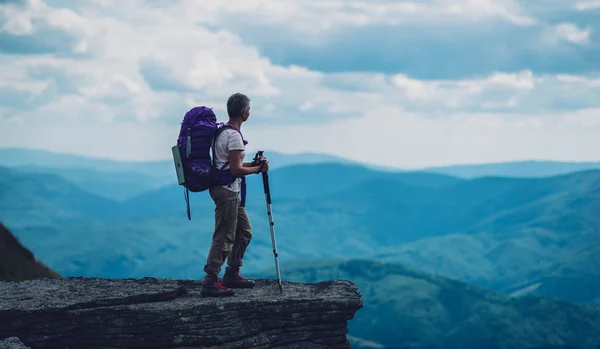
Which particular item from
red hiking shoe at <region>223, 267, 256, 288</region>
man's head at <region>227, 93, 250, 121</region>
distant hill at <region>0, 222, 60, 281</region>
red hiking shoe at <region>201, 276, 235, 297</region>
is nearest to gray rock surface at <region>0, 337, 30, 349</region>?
red hiking shoe at <region>201, 276, 235, 297</region>

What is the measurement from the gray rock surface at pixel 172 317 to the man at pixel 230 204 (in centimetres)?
75

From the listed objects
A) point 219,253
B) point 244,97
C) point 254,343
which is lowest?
point 254,343

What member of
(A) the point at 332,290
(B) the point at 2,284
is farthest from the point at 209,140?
(B) the point at 2,284

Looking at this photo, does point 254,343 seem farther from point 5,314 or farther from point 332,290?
point 5,314

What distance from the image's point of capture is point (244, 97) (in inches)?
593

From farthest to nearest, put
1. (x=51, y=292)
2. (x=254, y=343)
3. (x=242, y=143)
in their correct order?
(x=51, y=292)
(x=254, y=343)
(x=242, y=143)

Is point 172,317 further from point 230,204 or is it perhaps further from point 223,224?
point 230,204

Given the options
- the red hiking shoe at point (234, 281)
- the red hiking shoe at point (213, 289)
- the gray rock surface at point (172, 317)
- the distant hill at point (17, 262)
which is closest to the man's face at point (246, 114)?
the red hiking shoe at point (213, 289)

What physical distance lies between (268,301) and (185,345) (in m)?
2.02

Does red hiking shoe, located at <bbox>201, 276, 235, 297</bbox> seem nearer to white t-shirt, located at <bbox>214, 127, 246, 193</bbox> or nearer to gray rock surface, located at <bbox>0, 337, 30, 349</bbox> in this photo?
white t-shirt, located at <bbox>214, 127, 246, 193</bbox>

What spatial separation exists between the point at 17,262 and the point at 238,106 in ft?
105

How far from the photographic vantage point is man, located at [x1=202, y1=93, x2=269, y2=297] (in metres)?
14.8

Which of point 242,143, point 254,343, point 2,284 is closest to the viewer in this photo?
point 242,143

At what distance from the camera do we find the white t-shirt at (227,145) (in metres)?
14.8
